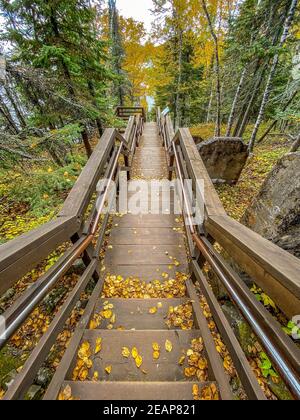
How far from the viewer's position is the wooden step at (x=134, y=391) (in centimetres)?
137

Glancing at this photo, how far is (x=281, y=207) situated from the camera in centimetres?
263

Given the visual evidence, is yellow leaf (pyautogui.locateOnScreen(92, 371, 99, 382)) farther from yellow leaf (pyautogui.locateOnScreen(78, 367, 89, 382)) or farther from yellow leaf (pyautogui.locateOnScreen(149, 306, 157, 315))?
yellow leaf (pyautogui.locateOnScreen(149, 306, 157, 315))

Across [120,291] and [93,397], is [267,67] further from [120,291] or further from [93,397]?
[93,397]

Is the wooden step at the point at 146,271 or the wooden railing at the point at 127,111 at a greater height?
the wooden railing at the point at 127,111

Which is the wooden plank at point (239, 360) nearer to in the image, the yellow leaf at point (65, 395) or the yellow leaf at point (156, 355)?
the yellow leaf at point (156, 355)

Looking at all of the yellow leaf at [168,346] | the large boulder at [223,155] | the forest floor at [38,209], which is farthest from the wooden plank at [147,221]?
the large boulder at [223,155]

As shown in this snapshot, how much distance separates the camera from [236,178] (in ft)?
19.0

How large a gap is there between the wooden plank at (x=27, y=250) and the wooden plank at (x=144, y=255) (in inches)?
51.0

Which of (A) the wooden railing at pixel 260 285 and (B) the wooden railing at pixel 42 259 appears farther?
(B) the wooden railing at pixel 42 259

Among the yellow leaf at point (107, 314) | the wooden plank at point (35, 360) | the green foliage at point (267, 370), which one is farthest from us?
the yellow leaf at point (107, 314)

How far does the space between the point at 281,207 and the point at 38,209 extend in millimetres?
3867

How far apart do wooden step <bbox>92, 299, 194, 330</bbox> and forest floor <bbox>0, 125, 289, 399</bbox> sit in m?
0.47

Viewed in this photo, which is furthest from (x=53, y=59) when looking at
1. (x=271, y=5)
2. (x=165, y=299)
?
(x=271, y=5)
